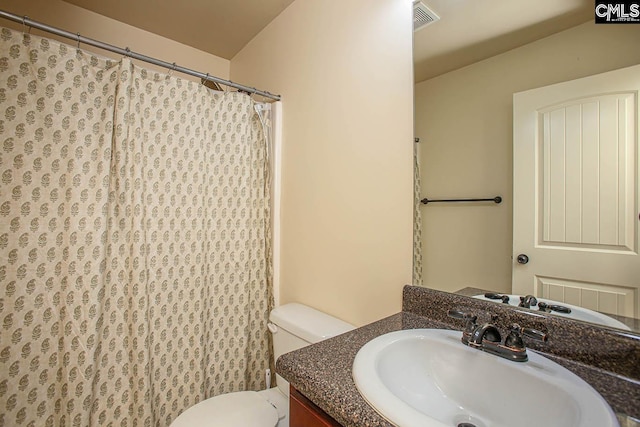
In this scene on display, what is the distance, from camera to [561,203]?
2.39ft

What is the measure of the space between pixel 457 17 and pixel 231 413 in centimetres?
172

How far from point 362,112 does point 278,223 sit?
0.85 meters

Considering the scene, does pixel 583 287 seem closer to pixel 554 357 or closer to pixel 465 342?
pixel 554 357

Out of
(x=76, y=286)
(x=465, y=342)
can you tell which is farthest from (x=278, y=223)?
(x=465, y=342)

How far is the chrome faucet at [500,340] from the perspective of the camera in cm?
64

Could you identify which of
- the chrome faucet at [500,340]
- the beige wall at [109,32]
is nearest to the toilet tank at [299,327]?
the chrome faucet at [500,340]

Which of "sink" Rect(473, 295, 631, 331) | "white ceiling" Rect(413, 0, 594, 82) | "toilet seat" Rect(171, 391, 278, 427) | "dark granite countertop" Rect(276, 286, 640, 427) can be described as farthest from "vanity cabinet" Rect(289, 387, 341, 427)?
"white ceiling" Rect(413, 0, 594, 82)

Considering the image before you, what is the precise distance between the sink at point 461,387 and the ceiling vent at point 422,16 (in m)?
1.07

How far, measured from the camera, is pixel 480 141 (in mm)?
903

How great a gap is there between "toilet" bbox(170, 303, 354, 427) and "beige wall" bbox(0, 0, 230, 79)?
199 cm

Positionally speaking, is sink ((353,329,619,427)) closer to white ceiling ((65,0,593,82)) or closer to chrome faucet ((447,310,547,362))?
chrome faucet ((447,310,547,362))

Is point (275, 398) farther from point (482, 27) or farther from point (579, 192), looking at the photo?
point (482, 27)

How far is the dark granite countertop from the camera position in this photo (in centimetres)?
52

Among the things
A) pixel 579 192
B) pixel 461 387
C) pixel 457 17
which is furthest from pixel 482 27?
pixel 461 387
